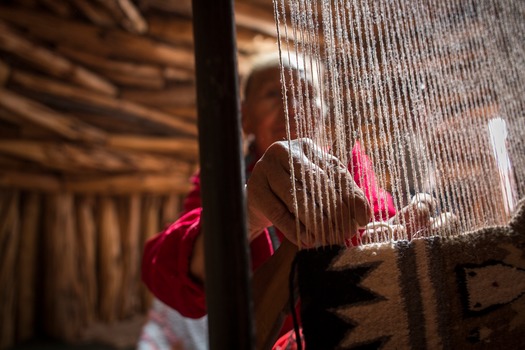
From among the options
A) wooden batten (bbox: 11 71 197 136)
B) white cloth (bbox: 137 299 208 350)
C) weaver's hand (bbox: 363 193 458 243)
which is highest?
wooden batten (bbox: 11 71 197 136)

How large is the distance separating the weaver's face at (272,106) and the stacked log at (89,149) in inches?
57.2

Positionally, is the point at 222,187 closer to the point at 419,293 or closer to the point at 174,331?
the point at 419,293

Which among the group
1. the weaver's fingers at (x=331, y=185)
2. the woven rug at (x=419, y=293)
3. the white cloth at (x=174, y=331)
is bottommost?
the white cloth at (x=174, y=331)

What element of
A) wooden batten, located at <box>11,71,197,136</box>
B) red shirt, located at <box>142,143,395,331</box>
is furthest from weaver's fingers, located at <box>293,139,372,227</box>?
wooden batten, located at <box>11,71,197,136</box>

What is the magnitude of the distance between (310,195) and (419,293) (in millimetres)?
172

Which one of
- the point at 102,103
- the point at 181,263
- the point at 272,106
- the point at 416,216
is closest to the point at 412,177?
the point at 416,216

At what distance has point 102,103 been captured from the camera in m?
2.85

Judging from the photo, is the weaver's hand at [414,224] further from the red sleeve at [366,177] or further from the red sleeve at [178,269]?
the red sleeve at [178,269]

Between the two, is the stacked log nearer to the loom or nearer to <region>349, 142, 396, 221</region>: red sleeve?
the loom

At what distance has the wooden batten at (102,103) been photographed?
257 centimetres

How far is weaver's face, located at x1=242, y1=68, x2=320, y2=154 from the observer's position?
48cm

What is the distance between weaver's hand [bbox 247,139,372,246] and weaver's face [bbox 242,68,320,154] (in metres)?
0.03

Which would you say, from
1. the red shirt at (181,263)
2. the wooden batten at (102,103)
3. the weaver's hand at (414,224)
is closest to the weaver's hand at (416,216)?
the weaver's hand at (414,224)

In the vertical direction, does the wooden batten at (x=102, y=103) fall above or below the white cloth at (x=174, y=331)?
above
